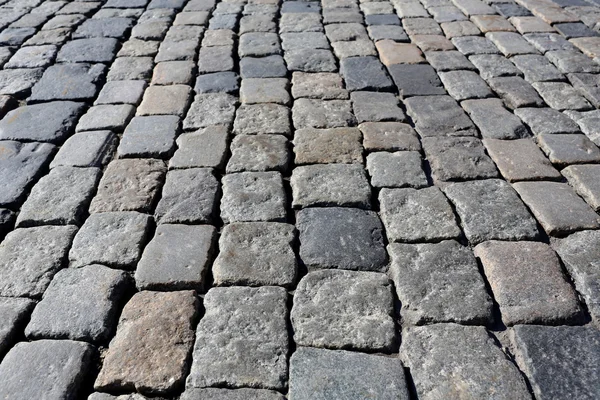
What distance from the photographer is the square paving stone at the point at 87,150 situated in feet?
10.5

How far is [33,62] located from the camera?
4.37 meters

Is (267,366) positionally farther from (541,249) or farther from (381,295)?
(541,249)

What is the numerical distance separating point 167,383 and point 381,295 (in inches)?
33.5

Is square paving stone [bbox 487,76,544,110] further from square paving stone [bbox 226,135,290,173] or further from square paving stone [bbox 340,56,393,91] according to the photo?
square paving stone [bbox 226,135,290,173]

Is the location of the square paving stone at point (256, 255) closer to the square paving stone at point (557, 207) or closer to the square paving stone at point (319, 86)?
the square paving stone at point (557, 207)

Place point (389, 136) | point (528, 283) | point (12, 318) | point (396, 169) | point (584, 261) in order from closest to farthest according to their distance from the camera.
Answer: point (12, 318)
point (528, 283)
point (584, 261)
point (396, 169)
point (389, 136)

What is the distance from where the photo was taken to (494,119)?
3547mm

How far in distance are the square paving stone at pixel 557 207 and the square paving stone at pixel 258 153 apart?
1.19m

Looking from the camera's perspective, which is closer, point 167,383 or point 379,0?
point 167,383

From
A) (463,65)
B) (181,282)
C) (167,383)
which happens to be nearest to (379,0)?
(463,65)

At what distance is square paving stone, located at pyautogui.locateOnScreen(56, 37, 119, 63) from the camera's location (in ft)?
14.5

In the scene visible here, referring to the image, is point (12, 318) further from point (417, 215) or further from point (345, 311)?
point (417, 215)

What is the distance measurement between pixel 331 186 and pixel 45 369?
4.93 ft

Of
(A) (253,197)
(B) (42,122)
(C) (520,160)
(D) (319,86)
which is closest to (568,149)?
(C) (520,160)
